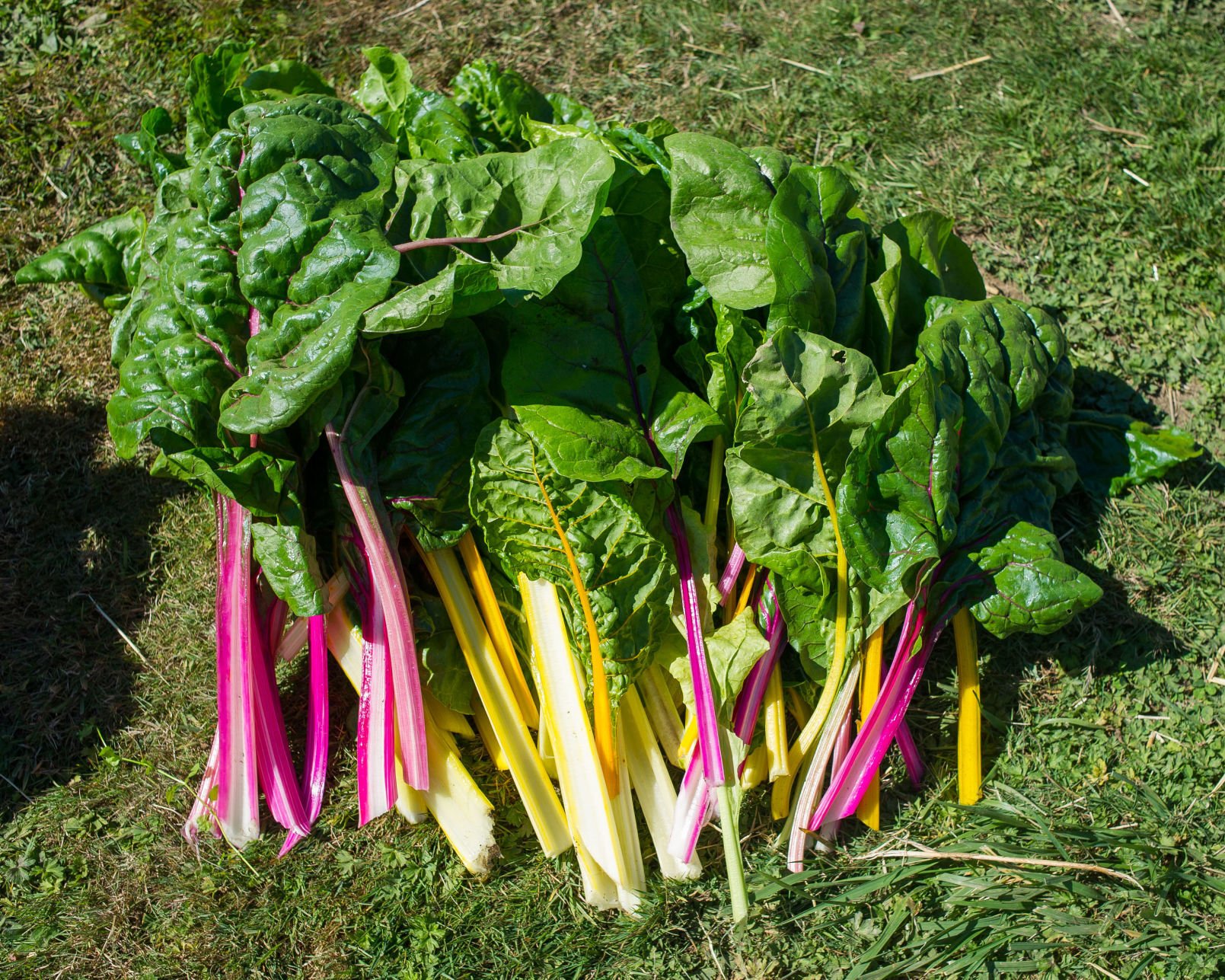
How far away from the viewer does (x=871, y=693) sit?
3.01m

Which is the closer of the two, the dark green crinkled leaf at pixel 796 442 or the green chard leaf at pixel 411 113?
the dark green crinkled leaf at pixel 796 442

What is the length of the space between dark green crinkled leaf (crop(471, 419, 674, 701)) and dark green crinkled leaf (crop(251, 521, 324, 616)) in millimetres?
501

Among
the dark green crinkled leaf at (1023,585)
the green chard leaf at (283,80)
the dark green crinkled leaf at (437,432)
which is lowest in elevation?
the dark green crinkled leaf at (1023,585)

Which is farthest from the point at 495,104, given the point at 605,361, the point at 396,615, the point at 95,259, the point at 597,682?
the point at 597,682

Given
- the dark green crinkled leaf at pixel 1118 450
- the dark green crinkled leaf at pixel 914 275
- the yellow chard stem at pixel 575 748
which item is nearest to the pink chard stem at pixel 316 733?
the yellow chard stem at pixel 575 748

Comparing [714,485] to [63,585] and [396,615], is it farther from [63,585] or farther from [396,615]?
[63,585]

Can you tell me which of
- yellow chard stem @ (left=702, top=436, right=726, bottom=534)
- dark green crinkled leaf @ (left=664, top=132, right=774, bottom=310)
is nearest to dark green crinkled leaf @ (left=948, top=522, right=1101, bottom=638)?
yellow chard stem @ (left=702, top=436, right=726, bottom=534)

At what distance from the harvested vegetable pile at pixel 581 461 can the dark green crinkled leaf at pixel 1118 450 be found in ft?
1.38

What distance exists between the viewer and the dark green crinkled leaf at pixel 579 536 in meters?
2.78

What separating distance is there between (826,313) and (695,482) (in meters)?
0.65

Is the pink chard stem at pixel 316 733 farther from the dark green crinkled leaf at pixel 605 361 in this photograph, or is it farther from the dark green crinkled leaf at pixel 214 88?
the dark green crinkled leaf at pixel 214 88

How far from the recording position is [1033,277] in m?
3.91

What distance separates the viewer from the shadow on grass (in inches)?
132

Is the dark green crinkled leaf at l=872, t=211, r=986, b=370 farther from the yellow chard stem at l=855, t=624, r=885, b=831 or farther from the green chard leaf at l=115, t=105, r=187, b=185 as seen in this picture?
the green chard leaf at l=115, t=105, r=187, b=185
